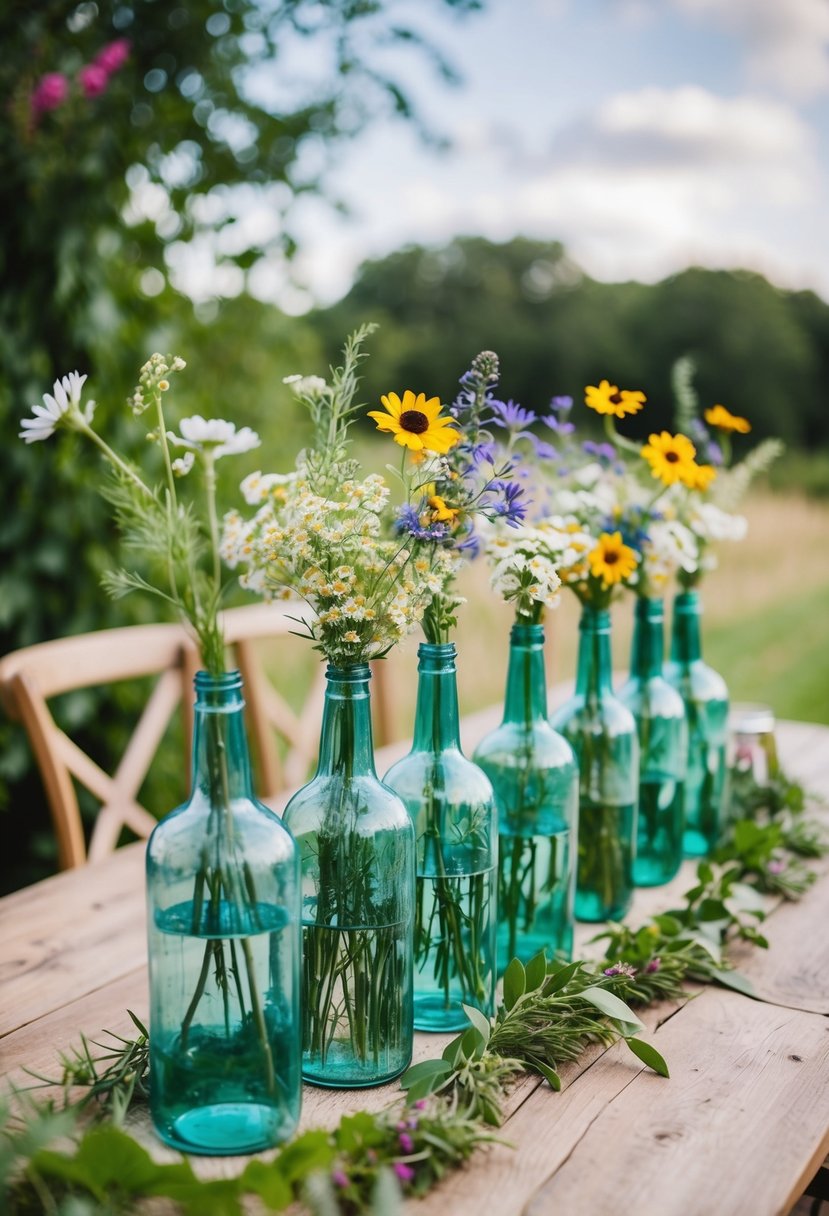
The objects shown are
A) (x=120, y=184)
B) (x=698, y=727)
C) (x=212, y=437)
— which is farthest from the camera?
(x=120, y=184)

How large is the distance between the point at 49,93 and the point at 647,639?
1523 mm

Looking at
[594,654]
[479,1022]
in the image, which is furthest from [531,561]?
[479,1022]

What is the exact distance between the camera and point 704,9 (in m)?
3.51

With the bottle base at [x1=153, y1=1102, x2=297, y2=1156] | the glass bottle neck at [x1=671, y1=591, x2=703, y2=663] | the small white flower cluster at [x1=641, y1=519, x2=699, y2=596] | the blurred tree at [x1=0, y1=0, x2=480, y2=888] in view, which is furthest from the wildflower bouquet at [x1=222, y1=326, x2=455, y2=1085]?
the blurred tree at [x1=0, y1=0, x2=480, y2=888]

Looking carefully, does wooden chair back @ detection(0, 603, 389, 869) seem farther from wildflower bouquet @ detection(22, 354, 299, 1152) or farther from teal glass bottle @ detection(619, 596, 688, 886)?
wildflower bouquet @ detection(22, 354, 299, 1152)

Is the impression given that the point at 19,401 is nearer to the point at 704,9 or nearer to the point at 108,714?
the point at 108,714

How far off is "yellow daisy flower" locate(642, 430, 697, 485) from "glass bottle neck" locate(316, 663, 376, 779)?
0.47 meters

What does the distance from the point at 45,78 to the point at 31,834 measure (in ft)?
4.98

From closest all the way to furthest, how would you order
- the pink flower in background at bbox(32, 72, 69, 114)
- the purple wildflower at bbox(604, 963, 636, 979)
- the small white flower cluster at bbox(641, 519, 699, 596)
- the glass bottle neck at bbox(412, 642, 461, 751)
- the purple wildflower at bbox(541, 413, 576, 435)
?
1. the glass bottle neck at bbox(412, 642, 461, 751)
2. the purple wildflower at bbox(604, 963, 636, 979)
3. the purple wildflower at bbox(541, 413, 576, 435)
4. the small white flower cluster at bbox(641, 519, 699, 596)
5. the pink flower in background at bbox(32, 72, 69, 114)

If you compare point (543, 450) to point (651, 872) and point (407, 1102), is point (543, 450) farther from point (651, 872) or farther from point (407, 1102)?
point (407, 1102)

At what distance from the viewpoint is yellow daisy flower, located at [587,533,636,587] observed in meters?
1.19

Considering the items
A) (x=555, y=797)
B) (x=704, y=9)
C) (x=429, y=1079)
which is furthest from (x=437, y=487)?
(x=704, y=9)

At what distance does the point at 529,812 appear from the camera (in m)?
1.09

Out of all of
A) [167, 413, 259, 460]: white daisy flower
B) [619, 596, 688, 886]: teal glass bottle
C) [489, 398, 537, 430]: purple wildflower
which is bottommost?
[619, 596, 688, 886]: teal glass bottle
